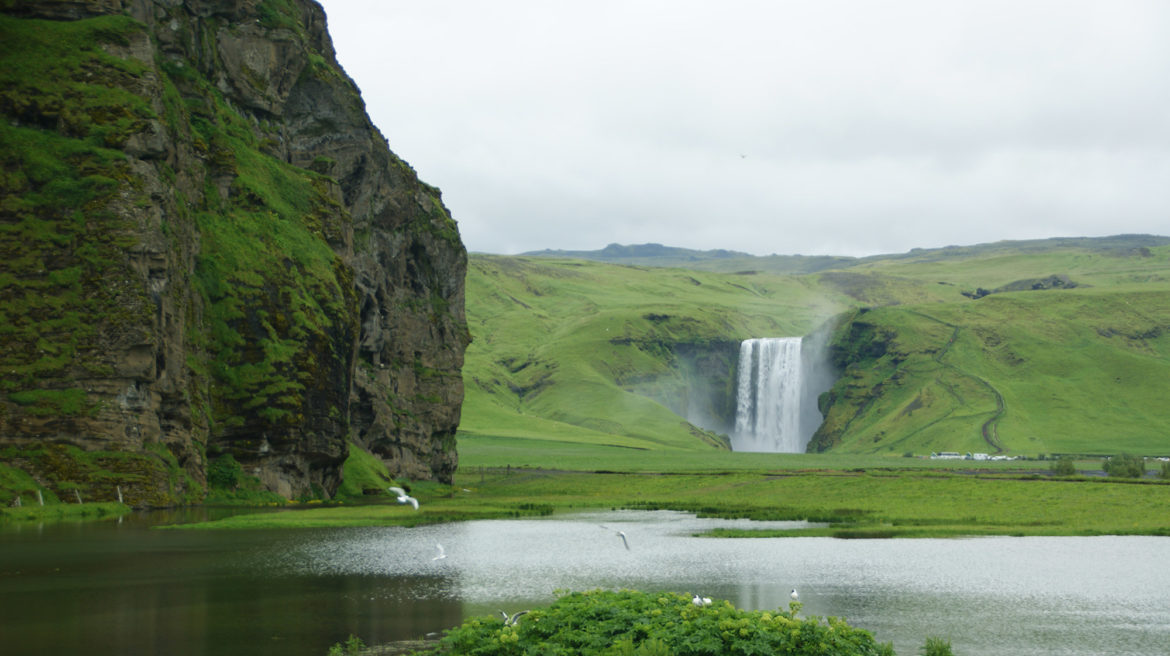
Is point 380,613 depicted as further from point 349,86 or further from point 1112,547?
point 349,86

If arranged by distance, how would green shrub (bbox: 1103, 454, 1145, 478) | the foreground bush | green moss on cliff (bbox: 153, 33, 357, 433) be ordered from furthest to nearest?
green shrub (bbox: 1103, 454, 1145, 478) → green moss on cliff (bbox: 153, 33, 357, 433) → the foreground bush

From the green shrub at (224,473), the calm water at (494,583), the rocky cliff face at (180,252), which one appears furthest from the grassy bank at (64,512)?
the green shrub at (224,473)

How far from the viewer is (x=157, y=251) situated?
292 feet

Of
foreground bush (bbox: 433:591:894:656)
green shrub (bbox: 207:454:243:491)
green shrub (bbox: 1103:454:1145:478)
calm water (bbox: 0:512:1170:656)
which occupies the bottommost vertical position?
green shrub (bbox: 1103:454:1145:478)

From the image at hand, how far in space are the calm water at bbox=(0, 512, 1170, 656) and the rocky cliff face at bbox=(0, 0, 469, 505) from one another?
1613 centimetres

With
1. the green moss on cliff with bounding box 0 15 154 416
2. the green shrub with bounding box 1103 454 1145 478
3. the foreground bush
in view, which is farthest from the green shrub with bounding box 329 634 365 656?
the green shrub with bounding box 1103 454 1145 478

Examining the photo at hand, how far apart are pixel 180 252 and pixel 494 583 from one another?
195 ft

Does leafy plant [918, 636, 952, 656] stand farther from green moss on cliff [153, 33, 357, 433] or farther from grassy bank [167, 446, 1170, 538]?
green moss on cliff [153, 33, 357, 433]

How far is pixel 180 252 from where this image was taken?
313 ft

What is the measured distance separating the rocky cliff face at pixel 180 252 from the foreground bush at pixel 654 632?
58711 millimetres

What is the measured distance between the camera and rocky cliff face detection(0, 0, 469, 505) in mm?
82375

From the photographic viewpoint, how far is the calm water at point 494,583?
36.5 metres

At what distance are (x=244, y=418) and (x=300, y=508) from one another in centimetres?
1024

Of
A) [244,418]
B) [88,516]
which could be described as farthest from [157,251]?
[88,516]
